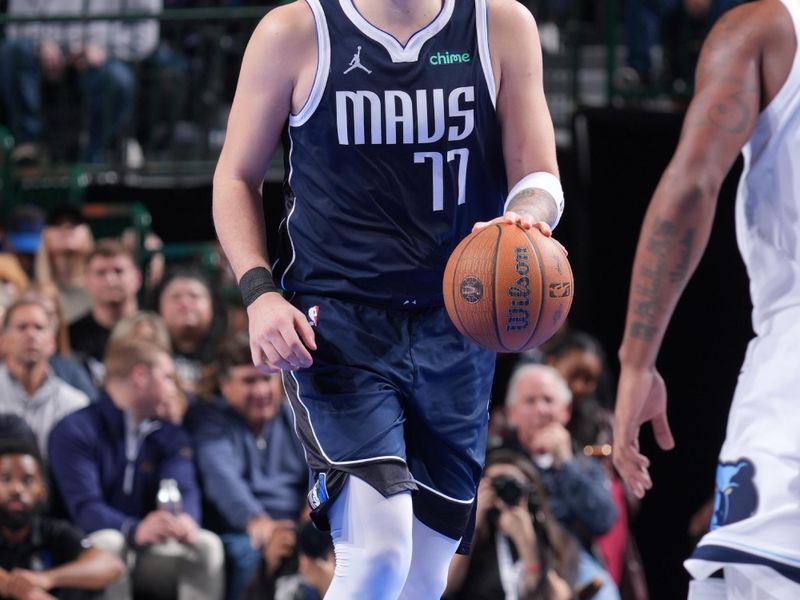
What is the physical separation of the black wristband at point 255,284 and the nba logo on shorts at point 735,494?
1160mm

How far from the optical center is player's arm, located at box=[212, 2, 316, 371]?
3389 millimetres

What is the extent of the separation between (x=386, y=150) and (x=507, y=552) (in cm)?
319

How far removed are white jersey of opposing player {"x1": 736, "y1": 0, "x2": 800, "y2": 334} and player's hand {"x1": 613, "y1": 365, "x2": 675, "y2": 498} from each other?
0.30m

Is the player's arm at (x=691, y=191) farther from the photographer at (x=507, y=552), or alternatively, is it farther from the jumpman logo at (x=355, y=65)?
the photographer at (x=507, y=552)

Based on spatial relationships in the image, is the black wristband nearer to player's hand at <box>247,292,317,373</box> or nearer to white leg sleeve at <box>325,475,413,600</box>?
player's hand at <box>247,292,317,373</box>

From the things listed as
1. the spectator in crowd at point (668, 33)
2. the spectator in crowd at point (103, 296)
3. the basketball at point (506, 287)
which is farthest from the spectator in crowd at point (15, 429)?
the spectator in crowd at point (668, 33)

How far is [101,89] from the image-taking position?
10.7m

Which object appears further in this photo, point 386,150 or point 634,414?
point 386,150

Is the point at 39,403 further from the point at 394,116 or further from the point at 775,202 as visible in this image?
the point at 775,202

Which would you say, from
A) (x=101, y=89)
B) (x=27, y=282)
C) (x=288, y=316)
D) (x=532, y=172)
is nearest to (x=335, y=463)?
(x=288, y=316)

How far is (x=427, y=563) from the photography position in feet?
11.6

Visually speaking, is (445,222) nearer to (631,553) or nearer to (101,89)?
(631,553)

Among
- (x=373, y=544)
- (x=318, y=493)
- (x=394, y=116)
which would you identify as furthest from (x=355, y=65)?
(x=373, y=544)

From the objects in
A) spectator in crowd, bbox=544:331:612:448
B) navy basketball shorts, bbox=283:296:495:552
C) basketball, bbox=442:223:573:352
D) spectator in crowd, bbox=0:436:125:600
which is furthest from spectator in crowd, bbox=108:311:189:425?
basketball, bbox=442:223:573:352
